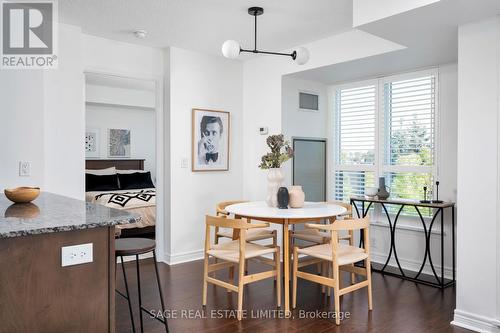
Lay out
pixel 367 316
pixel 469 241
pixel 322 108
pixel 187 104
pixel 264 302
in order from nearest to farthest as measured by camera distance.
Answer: pixel 469 241, pixel 367 316, pixel 264 302, pixel 187 104, pixel 322 108

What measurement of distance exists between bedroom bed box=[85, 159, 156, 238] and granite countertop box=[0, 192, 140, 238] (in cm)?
230

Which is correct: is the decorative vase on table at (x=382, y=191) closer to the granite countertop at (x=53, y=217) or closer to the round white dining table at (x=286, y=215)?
the round white dining table at (x=286, y=215)

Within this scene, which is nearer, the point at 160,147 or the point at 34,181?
the point at 34,181

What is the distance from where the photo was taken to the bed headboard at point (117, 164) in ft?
24.7

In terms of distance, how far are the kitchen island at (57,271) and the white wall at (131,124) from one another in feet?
19.4

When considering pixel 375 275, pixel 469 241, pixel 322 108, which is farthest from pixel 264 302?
pixel 322 108

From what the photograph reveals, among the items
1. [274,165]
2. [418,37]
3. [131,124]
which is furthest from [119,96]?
[418,37]

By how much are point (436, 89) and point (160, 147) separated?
310 cm

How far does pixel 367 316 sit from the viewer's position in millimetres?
3064

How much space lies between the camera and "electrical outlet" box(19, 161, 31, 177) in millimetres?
3455

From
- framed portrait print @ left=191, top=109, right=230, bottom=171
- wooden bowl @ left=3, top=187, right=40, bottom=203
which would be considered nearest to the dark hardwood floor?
wooden bowl @ left=3, top=187, right=40, bottom=203

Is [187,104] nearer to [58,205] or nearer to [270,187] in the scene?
[270,187]

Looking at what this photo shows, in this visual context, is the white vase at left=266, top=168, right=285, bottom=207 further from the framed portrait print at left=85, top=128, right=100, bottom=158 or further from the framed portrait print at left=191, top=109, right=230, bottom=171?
the framed portrait print at left=85, top=128, right=100, bottom=158

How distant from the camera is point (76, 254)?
1.83 meters
